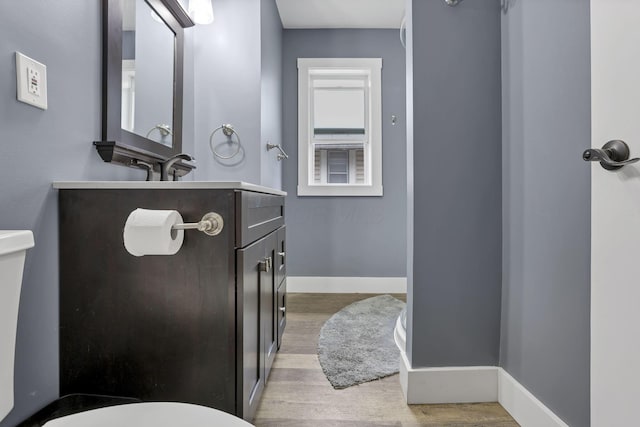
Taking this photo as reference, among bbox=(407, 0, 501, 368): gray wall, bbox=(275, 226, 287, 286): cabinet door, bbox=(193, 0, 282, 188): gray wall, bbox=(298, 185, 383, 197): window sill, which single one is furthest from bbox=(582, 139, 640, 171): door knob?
bbox=(298, 185, 383, 197): window sill

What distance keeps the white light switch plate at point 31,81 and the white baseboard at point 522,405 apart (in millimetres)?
1835

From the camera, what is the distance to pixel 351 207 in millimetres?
3295

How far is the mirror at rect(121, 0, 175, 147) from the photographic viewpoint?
1.40 m

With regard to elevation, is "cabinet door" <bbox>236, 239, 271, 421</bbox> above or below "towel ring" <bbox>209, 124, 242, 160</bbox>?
below

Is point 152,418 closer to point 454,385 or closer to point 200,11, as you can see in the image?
point 454,385

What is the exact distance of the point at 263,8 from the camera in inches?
92.0

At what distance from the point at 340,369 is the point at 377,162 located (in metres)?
2.05

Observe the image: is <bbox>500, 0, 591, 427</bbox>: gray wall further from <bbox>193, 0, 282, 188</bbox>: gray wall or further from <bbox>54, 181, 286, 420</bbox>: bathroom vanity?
<bbox>193, 0, 282, 188</bbox>: gray wall

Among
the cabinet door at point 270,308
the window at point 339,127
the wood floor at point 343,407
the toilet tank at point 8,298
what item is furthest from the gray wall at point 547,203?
the window at point 339,127

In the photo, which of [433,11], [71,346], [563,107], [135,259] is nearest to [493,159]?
[563,107]

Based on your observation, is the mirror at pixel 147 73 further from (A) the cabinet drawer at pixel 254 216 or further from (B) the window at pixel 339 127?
(B) the window at pixel 339 127

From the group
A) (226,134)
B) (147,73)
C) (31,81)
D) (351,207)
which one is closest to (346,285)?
(351,207)

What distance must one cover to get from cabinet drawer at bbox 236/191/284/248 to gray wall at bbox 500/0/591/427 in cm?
99

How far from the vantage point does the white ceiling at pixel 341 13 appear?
2829mm
